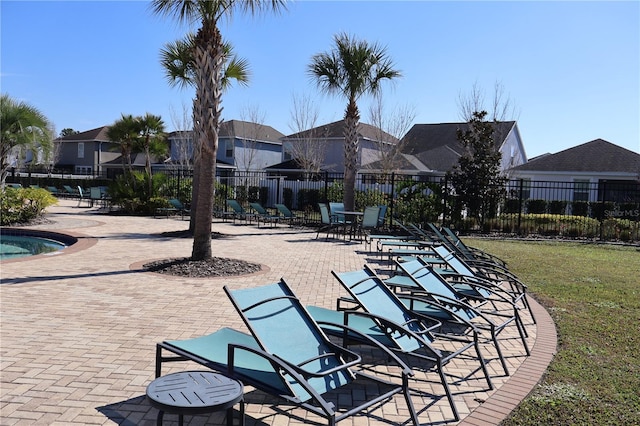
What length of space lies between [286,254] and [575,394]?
332 inches

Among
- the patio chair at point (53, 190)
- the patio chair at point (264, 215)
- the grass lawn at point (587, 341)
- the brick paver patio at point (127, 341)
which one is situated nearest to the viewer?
the brick paver patio at point (127, 341)

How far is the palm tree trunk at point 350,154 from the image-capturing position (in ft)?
57.5

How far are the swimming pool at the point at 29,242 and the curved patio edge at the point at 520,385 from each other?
10986mm

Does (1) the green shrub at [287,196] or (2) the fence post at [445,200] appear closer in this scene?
(2) the fence post at [445,200]

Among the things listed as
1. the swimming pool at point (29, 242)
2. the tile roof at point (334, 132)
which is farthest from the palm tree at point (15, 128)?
the tile roof at point (334, 132)

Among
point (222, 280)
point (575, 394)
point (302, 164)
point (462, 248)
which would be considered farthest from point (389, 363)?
point (302, 164)

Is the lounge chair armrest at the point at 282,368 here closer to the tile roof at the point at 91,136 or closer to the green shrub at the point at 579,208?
the green shrub at the point at 579,208

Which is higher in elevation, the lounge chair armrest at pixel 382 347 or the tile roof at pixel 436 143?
the tile roof at pixel 436 143

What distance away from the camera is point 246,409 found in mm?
3846

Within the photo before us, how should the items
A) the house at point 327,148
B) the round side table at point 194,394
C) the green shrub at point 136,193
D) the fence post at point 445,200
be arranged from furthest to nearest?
the house at point 327,148 < the green shrub at point 136,193 < the fence post at point 445,200 < the round side table at point 194,394

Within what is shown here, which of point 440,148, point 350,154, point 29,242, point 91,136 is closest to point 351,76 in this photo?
point 350,154

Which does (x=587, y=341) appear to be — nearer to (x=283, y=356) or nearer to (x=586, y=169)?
(x=283, y=356)

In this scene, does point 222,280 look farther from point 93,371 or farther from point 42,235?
point 42,235

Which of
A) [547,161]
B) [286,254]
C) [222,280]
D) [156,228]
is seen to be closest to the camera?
[222,280]
